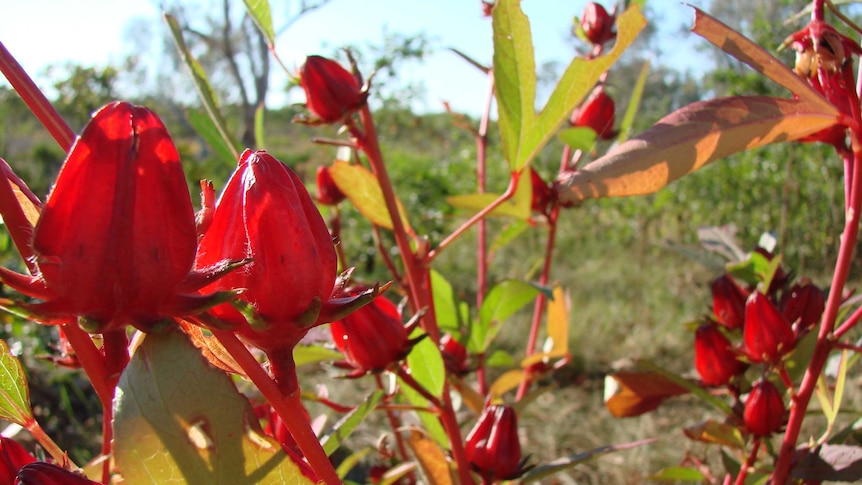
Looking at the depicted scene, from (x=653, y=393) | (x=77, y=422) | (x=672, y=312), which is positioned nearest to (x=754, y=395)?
(x=653, y=393)

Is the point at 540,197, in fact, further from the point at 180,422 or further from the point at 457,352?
the point at 180,422

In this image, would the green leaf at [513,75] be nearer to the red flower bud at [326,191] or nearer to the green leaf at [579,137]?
the green leaf at [579,137]

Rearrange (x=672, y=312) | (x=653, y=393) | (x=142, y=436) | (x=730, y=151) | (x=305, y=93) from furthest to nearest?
(x=672, y=312) < (x=653, y=393) < (x=305, y=93) < (x=730, y=151) < (x=142, y=436)

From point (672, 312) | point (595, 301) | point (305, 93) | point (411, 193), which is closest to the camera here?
point (305, 93)

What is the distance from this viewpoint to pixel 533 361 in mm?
708

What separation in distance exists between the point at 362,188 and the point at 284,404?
0.32 metres

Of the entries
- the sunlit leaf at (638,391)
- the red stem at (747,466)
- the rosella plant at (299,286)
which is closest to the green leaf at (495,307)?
the rosella plant at (299,286)

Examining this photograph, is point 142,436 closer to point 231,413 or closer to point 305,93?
point 231,413

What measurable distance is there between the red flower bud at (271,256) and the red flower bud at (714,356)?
444 millimetres

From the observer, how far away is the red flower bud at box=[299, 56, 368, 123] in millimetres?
471

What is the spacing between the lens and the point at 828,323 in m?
0.45

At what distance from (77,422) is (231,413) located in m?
1.87

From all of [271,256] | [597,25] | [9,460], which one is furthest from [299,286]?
[597,25]

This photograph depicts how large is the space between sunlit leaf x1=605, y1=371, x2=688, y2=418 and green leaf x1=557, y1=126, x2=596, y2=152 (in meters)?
0.22
